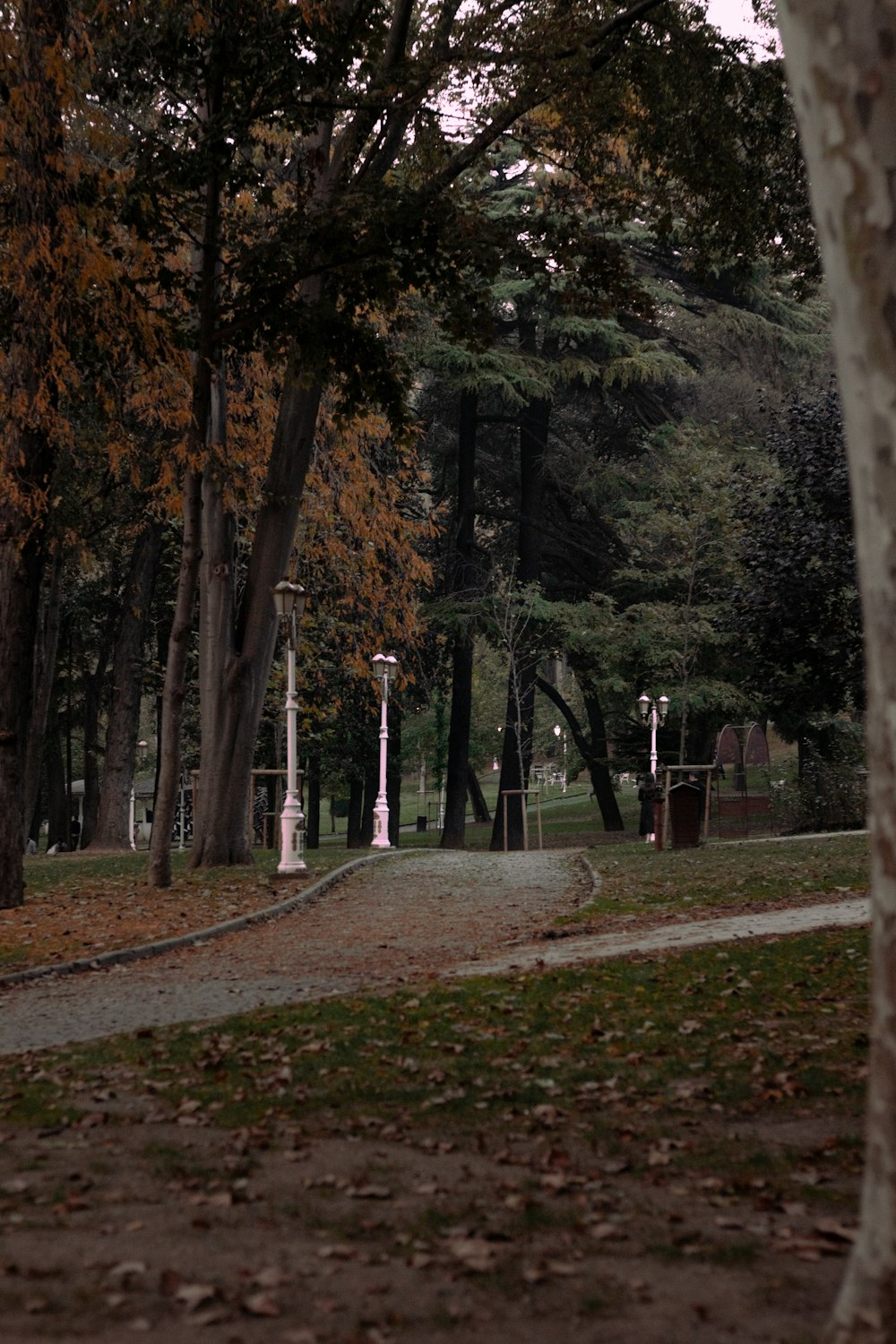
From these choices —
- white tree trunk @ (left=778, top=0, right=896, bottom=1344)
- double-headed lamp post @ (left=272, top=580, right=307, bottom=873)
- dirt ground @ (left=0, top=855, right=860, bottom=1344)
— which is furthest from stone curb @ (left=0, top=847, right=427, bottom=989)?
white tree trunk @ (left=778, top=0, right=896, bottom=1344)

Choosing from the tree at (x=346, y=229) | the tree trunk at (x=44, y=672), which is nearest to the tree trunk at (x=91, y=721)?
the tree trunk at (x=44, y=672)

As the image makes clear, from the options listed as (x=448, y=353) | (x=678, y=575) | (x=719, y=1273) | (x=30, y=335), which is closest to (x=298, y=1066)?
(x=719, y=1273)

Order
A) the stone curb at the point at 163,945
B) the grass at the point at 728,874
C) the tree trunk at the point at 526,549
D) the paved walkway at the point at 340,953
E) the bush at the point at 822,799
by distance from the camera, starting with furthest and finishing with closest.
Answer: the tree trunk at the point at 526,549, the bush at the point at 822,799, the grass at the point at 728,874, the stone curb at the point at 163,945, the paved walkway at the point at 340,953

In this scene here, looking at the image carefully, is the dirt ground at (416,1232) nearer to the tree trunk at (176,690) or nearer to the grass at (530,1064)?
the grass at (530,1064)

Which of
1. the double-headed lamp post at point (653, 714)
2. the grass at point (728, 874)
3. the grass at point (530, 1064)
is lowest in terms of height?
the grass at point (530, 1064)

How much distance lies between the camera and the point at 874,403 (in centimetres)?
357

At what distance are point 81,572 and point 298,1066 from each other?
89.4ft

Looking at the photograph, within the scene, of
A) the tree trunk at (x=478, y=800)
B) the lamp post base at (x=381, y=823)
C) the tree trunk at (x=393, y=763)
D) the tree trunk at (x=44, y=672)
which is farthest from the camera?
the tree trunk at (x=478, y=800)

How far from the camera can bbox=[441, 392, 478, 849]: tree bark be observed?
4219cm

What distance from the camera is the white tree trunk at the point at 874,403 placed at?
11.5 feet

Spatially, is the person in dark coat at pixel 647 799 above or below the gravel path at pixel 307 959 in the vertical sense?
above

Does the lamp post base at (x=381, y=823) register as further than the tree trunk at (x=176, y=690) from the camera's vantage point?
Yes

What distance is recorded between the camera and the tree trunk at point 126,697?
30.9m

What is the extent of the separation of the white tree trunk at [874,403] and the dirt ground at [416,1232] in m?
0.53
